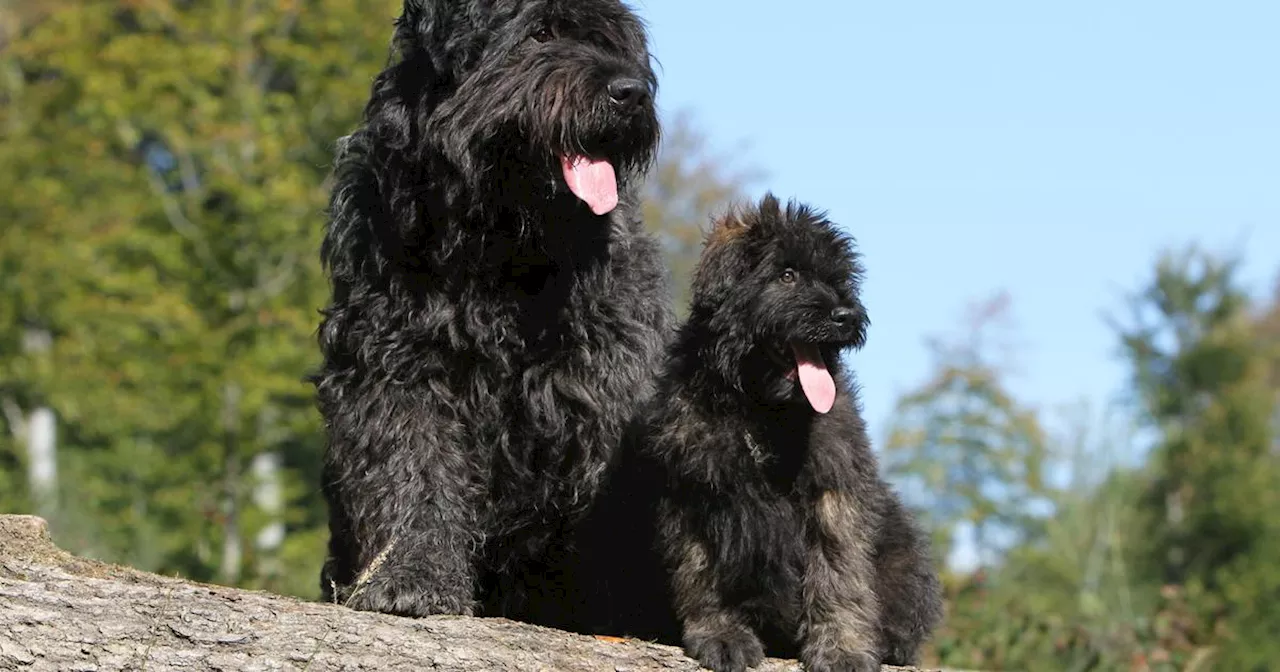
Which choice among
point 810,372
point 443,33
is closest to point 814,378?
point 810,372

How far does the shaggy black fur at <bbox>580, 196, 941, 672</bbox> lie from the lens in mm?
5402

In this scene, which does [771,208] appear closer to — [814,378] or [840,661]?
[814,378]

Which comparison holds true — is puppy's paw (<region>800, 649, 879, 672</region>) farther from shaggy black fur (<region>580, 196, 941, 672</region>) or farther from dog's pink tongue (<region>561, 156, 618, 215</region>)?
dog's pink tongue (<region>561, 156, 618, 215</region>)

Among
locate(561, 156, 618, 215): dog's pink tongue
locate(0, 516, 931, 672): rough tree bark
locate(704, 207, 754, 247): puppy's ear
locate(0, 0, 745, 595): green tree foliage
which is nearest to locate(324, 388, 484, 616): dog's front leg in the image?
locate(0, 516, 931, 672): rough tree bark

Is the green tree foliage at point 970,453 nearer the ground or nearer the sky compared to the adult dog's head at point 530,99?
nearer the sky

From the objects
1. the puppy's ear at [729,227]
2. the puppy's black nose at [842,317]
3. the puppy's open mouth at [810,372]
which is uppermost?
the puppy's ear at [729,227]

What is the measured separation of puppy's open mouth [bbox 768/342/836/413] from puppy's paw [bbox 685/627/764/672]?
2.56ft

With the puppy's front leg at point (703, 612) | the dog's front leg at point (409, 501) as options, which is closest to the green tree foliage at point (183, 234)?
the dog's front leg at point (409, 501)

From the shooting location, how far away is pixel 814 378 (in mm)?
5477

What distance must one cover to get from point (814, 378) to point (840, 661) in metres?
0.92

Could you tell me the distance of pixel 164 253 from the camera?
22000 mm

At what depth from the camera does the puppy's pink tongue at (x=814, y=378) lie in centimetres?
542

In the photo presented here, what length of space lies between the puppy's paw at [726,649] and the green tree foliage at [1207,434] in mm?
20397

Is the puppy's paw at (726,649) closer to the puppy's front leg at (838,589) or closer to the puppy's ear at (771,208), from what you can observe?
the puppy's front leg at (838,589)
